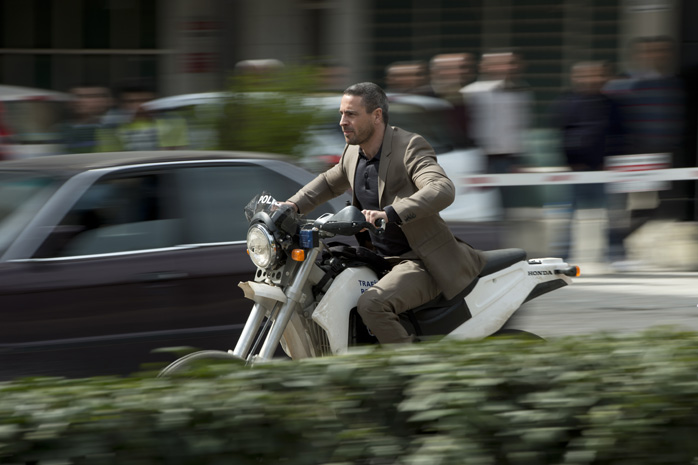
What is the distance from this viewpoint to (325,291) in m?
4.71

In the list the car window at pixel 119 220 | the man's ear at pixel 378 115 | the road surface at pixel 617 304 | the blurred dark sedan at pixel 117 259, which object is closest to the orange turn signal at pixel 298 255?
the man's ear at pixel 378 115

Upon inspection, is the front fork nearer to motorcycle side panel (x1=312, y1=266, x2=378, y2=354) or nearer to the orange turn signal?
the orange turn signal

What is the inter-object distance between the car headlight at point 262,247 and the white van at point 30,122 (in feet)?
18.8

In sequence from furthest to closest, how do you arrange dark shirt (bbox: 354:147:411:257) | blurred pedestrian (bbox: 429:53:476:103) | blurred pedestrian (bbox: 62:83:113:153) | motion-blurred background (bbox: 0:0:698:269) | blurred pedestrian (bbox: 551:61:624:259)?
blurred pedestrian (bbox: 429:53:476:103), blurred pedestrian (bbox: 551:61:624:259), blurred pedestrian (bbox: 62:83:113:153), motion-blurred background (bbox: 0:0:698:269), dark shirt (bbox: 354:147:411:257)

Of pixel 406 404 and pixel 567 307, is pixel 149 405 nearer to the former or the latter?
pixel 406 404

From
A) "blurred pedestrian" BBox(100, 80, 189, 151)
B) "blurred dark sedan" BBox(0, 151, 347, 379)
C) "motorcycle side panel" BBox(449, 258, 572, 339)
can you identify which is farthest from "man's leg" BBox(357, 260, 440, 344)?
"blurred pedestrian" BBox(100, 80, 189, 151)

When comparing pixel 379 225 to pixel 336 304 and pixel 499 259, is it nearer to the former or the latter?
pixel 336 304

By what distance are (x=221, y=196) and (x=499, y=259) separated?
1554mm

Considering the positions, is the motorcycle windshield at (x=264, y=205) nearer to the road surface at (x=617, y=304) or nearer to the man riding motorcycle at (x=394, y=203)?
the man riding motorcycle at (x=394, y=203)

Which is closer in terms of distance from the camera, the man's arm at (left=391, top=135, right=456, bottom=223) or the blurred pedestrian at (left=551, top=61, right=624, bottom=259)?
the man's arm at (left=391, top=135, right=456, bottom=223)

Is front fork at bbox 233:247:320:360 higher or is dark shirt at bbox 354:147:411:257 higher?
dark shirt at bbox 354:147:411:257

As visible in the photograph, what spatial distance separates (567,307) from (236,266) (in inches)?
146

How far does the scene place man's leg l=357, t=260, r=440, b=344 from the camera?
15.2 feet

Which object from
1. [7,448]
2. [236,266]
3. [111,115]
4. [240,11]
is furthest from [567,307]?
[240,11]
